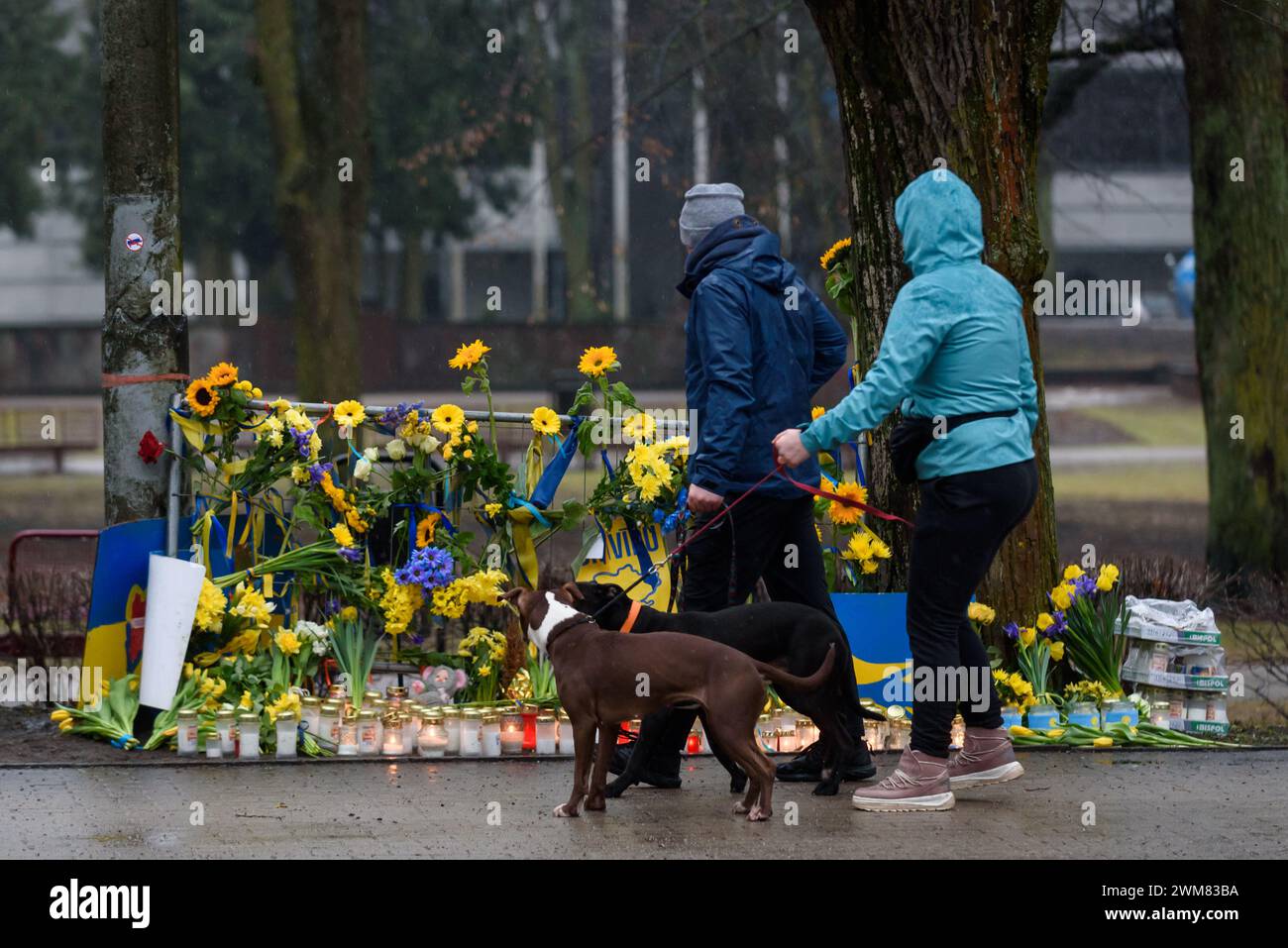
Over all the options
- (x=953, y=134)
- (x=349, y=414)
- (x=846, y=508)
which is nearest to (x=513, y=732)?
(x=349, y=414)

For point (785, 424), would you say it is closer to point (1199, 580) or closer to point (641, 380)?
point (1199, 580)

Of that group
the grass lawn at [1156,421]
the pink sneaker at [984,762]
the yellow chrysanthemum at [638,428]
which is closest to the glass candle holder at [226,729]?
the yellow chrysanthemum at [638,428]

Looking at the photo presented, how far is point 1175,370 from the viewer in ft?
134

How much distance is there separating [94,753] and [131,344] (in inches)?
73.5

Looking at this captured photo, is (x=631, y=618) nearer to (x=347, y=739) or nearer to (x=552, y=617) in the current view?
(x=552, y=617)

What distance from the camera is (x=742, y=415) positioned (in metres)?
6.35

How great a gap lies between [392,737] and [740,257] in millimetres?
2344

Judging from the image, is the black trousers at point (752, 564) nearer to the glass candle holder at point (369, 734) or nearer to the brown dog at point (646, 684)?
the brown dog at point (646, 684)

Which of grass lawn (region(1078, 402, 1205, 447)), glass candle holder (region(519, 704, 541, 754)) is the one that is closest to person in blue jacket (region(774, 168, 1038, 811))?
glass candle holder (region(519, 704, 541, 754))

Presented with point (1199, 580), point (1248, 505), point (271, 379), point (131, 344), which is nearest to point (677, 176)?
point (271, 379)

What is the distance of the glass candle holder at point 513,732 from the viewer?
7.35 m

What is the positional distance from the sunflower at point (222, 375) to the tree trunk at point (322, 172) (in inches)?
320

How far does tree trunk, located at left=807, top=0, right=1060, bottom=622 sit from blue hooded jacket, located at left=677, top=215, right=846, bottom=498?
1176mm

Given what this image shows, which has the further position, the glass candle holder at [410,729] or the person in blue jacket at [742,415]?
the glass candle holder at [410,729]
